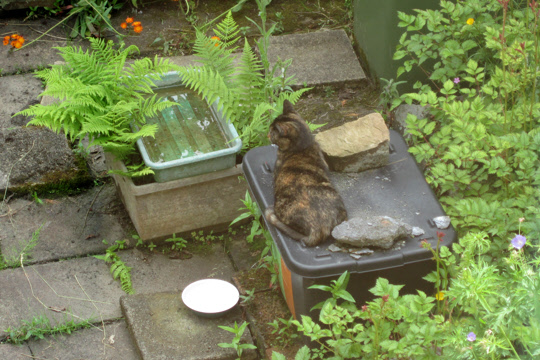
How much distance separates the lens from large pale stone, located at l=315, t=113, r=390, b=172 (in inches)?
128

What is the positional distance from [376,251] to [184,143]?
1.84 metres

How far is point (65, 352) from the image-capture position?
357cm

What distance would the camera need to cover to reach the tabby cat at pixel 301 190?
9.68 ft

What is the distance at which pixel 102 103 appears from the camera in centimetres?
409

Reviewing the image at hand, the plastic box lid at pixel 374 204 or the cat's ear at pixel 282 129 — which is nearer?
the plastic box lid at pixel 374 204

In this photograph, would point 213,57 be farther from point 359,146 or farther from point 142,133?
point 359,146

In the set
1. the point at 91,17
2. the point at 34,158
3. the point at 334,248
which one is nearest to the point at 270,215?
the point at 334,248

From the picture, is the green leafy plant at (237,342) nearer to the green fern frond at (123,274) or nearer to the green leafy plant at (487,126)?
the green fern frond at (123,274)

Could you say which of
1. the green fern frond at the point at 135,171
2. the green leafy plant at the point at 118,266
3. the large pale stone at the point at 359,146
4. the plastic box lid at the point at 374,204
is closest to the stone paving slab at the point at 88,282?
the green leafy plant at the point at 118,266

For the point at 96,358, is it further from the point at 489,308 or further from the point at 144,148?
the point at 489,308

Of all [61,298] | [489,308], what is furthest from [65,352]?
[489,308]

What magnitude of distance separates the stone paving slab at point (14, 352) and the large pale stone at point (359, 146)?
1.95 meters

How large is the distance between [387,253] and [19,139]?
10.5ft

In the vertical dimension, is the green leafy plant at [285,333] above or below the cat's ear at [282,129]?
below
